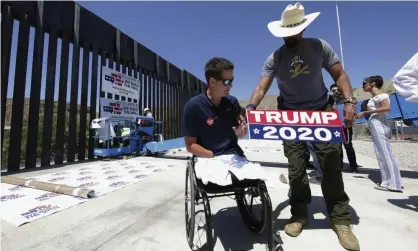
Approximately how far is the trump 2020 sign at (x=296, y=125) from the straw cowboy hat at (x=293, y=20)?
30.2 inches

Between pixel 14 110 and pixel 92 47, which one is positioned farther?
pixel 92 47

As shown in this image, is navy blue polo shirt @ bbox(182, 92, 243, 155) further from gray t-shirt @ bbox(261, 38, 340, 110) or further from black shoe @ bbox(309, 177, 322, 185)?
black shoe @ bbox(309, 177, 322, 185)

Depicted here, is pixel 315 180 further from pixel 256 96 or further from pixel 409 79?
pixel 256 96

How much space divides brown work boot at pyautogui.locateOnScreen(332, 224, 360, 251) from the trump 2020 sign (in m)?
0.78

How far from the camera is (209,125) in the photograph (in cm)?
222

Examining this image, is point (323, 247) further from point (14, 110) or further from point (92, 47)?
point (92, 47)

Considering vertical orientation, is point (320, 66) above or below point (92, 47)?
below

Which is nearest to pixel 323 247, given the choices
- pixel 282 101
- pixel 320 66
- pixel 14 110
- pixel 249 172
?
pixel 249 172

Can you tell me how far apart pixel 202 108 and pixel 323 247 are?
153cm

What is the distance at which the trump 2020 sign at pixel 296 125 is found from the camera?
215 centimetres

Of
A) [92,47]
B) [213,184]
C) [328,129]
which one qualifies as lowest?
[213,184]

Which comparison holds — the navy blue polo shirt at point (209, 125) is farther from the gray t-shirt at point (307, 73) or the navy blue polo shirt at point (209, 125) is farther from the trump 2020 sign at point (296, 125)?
the gray t-shirt at point (307, 73)

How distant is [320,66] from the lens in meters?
2.49

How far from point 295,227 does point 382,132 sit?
2.51 meters
